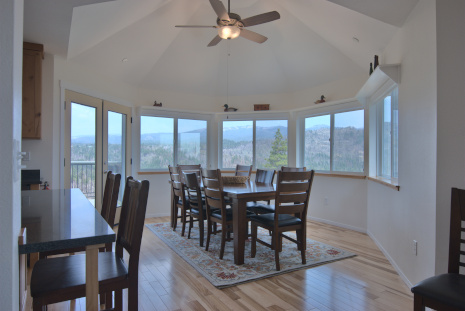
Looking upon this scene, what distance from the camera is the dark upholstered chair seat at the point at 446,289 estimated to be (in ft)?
4.36

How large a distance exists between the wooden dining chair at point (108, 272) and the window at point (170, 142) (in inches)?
155

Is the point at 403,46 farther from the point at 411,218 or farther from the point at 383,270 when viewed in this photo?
the point at 383,270

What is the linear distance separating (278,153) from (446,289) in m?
4.42

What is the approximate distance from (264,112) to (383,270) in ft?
12.0

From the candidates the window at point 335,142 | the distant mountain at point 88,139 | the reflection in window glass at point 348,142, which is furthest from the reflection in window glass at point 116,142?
the reflection in window glass at point 348,142

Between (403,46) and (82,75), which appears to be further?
(82,75)

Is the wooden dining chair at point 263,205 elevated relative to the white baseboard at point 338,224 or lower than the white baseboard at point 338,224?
elevated

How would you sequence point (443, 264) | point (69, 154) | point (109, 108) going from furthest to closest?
point (109, 108) < point (69, 154) < point (443, 264)

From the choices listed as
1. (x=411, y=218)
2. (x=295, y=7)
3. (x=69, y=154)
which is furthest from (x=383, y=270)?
(x=69, y=154)

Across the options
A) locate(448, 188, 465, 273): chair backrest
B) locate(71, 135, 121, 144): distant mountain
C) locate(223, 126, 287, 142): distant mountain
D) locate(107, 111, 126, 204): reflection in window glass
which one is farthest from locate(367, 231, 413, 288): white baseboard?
locate(71, 135, 121, 144): distant mountain

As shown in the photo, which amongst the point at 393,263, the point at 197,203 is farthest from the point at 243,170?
the point at 393,263

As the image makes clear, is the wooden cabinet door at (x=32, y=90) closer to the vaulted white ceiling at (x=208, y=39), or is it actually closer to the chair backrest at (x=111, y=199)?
the vaulted white ceiling at (x=208, y=39)

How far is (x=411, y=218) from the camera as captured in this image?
2.46 metres

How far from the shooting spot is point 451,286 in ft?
4.70
